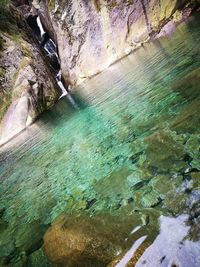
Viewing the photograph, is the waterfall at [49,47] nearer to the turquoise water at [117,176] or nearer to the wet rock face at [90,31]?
the wet rock face at [90,31]

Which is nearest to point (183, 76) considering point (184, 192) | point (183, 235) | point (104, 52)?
point (184, 192)

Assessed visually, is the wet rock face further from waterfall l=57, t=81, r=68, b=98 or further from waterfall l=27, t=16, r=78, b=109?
waterfall l=27, t=16, r=78, b=109

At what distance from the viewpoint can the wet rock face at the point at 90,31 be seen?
36781 millimetres

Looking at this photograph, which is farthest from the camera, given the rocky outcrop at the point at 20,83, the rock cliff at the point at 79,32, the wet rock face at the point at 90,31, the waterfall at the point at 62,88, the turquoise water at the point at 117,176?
the wet rock face at the point at 90,31

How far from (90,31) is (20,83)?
13.3 metres

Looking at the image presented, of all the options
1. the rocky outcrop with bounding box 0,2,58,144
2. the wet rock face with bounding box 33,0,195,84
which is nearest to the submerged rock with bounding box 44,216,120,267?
the rocky outcrop with bounding box 0,2,58,144

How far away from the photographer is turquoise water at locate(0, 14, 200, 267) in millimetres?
5527

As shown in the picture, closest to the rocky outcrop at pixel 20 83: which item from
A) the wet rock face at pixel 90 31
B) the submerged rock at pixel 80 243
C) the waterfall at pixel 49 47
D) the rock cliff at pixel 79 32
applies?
the rock cliff at pixel 79 32

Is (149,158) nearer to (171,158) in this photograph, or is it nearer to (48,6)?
(171,158)

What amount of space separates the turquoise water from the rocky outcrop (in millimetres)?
11542

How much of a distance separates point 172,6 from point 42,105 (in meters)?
23.7

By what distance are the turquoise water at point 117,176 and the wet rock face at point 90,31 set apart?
22374 mm

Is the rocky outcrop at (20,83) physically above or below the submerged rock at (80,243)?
above

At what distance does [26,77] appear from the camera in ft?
95.5
